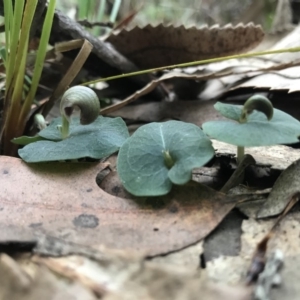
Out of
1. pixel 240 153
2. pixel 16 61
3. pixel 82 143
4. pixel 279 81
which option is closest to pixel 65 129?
pixel 82 143

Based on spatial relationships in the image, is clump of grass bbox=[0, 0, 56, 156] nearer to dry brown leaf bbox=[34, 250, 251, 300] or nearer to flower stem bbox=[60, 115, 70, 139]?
flower stem bbox=[60, 115, 70, 139]

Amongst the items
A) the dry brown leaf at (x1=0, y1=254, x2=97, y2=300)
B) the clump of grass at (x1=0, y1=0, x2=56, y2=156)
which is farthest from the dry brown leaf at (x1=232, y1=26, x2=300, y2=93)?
the dry brown leaf at (x1=0, y1=254, x2=97, y2=300)

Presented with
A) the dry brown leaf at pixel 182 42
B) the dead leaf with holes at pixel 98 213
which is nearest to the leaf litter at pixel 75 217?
the dead leaf with holes at pixel 98 213

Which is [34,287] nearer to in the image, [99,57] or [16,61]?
[16,61]

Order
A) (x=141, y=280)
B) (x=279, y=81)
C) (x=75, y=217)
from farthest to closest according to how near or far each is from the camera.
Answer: (x=279, y=81), (x=75, y=217), (x=141, y=280)

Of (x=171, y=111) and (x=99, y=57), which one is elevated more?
(x=99, y=57)

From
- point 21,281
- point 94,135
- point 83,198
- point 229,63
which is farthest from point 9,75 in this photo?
point 229,63

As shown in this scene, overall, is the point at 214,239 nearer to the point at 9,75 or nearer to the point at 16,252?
the point at 16,252
